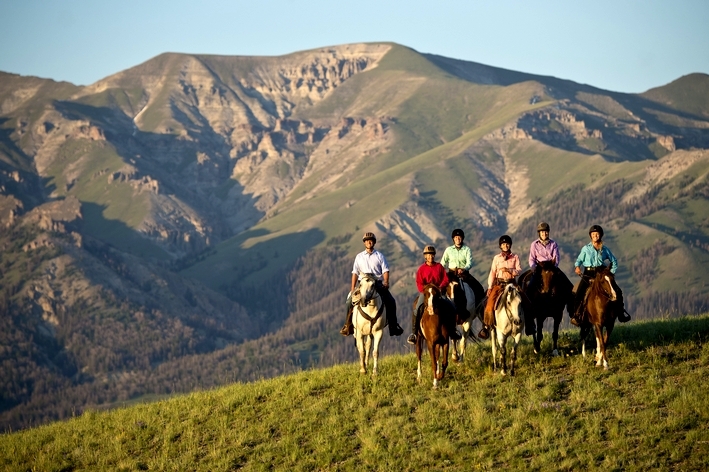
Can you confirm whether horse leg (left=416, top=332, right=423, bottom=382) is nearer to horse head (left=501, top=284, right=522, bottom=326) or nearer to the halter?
the halter

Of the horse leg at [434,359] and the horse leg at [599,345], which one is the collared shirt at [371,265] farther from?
the horse leg at [599,345]

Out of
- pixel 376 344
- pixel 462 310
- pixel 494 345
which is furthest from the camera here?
pixel 462 310

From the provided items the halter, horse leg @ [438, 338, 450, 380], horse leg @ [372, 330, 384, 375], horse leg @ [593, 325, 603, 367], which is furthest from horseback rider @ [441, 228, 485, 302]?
horse leg @ [593, 325, 603, 367]

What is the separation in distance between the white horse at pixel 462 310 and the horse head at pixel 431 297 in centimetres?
158

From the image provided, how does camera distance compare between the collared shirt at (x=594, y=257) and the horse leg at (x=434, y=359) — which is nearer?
the horse leg at (x=434, y=359)

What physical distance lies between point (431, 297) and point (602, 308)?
566 centimetres

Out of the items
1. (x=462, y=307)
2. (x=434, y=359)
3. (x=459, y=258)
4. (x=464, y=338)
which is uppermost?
(x=459, y=258)

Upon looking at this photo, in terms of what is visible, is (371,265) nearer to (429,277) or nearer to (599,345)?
(429,277)

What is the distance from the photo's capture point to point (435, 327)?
102 feet

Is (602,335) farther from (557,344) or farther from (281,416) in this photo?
(281,416)

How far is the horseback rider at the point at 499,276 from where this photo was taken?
32281 millimetres

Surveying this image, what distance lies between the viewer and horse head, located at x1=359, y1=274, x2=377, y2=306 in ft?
106

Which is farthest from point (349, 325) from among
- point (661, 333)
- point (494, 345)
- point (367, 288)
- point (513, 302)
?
point (661, 333)

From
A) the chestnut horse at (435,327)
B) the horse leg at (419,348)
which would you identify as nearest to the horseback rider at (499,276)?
the chestnut horse at (435,327)
